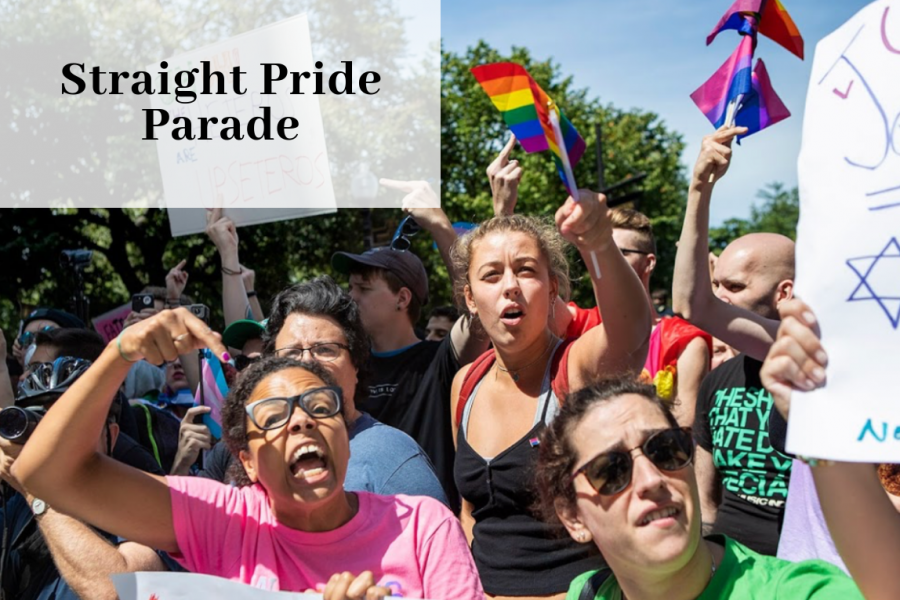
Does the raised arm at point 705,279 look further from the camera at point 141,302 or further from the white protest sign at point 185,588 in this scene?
the camera at point 141,302

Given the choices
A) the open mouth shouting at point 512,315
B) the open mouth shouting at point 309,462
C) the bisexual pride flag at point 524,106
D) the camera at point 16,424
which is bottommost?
the open mouth shouting at point 309,462

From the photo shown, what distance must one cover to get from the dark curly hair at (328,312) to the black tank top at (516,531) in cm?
55

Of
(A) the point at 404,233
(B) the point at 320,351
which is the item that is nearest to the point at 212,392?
(A) the point at 404,233

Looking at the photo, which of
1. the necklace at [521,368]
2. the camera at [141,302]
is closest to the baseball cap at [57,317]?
the camera at [141,302]

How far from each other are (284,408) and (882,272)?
135 cm

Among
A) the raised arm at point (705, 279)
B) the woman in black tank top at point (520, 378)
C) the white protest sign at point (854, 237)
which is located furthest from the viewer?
the raised arm at point (705, 279)

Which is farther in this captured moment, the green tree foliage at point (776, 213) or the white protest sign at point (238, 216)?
the green tree foliage at point (776, 213)

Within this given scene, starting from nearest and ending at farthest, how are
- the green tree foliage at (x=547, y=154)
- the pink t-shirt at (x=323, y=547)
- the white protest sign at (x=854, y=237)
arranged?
1. the white protest sign at (x=854, y=237)
2. the pink t-shirt at (x=323, y=547)
3. the green tree foliage at (x=547, y=154)

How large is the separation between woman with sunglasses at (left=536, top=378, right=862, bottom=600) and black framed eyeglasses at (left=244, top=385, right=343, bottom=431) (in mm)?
576

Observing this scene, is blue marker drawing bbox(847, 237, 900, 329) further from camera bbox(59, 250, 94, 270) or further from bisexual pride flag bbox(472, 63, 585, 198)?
camera bbox(59, 250, 94, 270)

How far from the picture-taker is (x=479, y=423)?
9.89 feet

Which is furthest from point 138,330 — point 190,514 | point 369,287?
point 369,287

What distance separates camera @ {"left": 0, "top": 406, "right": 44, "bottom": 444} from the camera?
257 cm

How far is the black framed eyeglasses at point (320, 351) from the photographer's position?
3.12 meters
